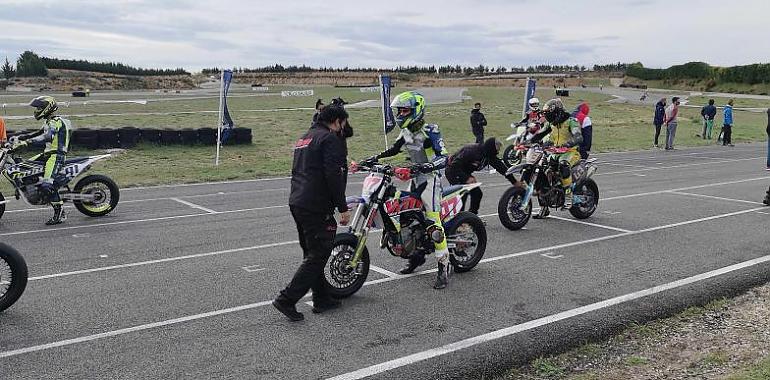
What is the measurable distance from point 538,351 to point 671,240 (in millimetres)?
5105

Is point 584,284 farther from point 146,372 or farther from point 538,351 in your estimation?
point 146,372

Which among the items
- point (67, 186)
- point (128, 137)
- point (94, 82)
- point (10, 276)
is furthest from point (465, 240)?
point (94, 82)

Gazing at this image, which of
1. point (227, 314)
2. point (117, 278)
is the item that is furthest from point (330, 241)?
point (117, 278)

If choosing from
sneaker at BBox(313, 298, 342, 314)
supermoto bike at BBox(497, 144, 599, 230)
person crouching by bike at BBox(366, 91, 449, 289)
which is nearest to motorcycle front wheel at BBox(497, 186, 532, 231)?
supermoto bike at BBox(497, 144, 599, 230)

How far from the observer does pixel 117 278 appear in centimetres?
745

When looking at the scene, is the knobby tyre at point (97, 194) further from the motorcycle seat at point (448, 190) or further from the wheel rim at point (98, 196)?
the motorcycle seat at point (448, 190)

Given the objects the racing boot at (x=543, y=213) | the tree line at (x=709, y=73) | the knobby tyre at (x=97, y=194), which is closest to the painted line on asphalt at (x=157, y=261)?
the knobby tyre at (x=97, y=194)

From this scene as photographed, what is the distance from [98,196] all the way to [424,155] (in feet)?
21.7

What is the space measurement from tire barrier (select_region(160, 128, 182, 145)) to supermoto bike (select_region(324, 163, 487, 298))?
16500 millimetres

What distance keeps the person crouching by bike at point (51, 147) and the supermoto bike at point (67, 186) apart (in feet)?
0.22

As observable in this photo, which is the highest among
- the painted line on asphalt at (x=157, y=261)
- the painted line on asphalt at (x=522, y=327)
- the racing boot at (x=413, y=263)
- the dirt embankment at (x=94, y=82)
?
the dirt embankment at (x=94, y=82)

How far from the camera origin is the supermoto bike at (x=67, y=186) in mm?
10625

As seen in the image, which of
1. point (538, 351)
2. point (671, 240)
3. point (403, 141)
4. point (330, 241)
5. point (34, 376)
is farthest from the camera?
point (671, 240)

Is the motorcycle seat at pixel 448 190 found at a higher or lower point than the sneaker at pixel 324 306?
higher
